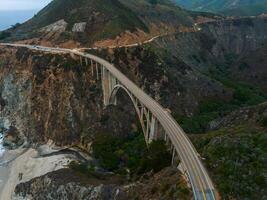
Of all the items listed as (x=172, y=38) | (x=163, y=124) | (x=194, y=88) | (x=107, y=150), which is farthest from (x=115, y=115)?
(x=172, y=38)

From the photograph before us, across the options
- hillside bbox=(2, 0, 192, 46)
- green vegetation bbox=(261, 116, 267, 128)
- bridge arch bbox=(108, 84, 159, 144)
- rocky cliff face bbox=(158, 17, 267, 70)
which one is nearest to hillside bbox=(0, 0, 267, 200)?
green vegetation bbox=(261, 116, 267, 128)

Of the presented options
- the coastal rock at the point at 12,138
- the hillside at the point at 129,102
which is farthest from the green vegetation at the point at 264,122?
the coastal rock at the point at 12,138

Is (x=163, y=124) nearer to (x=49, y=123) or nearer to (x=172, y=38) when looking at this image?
(x=49, y=123)

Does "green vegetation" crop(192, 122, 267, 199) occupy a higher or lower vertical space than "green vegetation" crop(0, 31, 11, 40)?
lower

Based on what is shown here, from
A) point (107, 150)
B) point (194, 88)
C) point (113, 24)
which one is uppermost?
point (113, 24)

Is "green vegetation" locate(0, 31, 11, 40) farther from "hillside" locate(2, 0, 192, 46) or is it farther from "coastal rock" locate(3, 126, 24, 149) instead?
"coastal rock" locate(3, 126, 24, 149)

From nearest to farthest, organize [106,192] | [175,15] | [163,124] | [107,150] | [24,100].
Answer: [106,192] < [163,124] < [107,150] < [24,100] < [175,15]

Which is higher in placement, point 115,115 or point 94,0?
point 94,0

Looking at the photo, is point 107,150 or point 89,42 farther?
point 89,42
